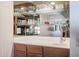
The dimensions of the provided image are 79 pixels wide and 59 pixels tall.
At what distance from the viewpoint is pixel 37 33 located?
1455mm

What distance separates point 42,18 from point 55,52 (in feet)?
1.04

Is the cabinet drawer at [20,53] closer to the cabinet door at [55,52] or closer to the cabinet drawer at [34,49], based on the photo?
the cabinet drawer at [34,49]

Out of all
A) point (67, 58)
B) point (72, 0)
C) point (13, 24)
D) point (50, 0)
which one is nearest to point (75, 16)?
point (72, 0)

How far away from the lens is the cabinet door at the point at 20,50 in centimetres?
146

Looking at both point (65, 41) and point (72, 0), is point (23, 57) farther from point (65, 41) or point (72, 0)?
point (72, 0)

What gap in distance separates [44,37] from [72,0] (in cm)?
40

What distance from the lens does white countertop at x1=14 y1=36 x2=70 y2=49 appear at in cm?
142

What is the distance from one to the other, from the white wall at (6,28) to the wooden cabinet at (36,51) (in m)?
0.08

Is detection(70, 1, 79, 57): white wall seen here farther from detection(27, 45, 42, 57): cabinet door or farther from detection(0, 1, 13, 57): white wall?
detection(0, 1, 13, 57): white wall

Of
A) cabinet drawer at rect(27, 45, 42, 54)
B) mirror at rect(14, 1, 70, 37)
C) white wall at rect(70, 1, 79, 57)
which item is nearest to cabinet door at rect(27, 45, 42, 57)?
cabinet drawer at rect(27, 45, 42, 54)

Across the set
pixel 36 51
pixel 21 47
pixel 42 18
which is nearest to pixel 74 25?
pixel 42 18

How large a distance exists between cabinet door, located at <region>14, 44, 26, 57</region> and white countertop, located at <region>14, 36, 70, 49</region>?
0.04 metres

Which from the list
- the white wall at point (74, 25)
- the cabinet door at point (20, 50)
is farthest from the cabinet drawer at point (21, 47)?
the white wall at point (74, 25)

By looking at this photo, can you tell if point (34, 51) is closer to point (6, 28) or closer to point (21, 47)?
point (21, 47)
